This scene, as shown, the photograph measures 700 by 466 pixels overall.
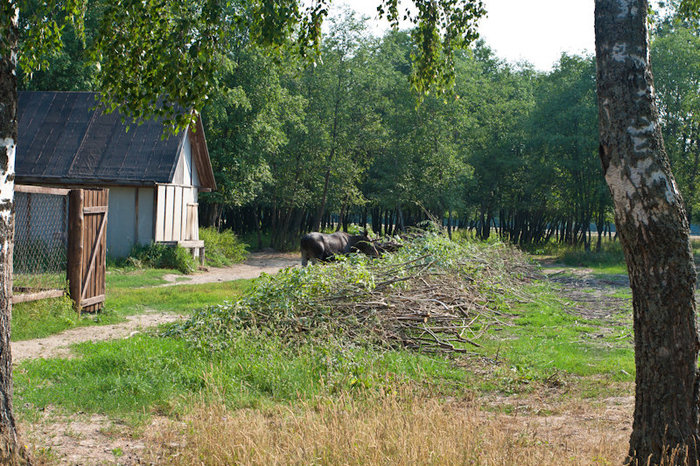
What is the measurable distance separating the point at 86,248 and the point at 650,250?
1099 cm

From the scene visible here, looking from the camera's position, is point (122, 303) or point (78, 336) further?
point (122, 303)

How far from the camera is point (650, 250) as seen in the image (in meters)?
4.57

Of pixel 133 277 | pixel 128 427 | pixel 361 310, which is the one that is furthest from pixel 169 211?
pixel 128 427

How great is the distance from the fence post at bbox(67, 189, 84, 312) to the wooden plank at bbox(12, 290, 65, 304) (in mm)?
273

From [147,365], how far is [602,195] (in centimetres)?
2961

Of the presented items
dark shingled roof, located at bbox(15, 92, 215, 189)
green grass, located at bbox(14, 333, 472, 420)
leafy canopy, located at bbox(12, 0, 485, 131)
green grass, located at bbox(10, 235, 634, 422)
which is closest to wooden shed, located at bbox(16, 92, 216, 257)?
dark shingled roof, located at bbox(15, 92, 215, 189)

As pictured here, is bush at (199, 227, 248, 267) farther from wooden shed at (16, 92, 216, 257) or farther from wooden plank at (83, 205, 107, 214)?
wooden plank at (83, 205, 107, 214)

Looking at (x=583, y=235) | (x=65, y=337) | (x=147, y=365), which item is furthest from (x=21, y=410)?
(x=583, y=235)

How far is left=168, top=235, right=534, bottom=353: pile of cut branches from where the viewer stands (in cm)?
973

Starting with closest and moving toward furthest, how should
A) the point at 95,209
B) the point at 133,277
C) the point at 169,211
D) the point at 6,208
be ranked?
1. the point at 6,208
2. the point at 95,209
3. the point at 133,277
4. the point at 169,211

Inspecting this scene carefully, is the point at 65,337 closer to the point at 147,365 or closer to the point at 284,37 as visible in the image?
the point at 147,365

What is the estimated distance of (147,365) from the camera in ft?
26.3

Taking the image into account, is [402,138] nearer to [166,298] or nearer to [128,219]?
[128,219]

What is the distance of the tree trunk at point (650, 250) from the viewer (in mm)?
4547
